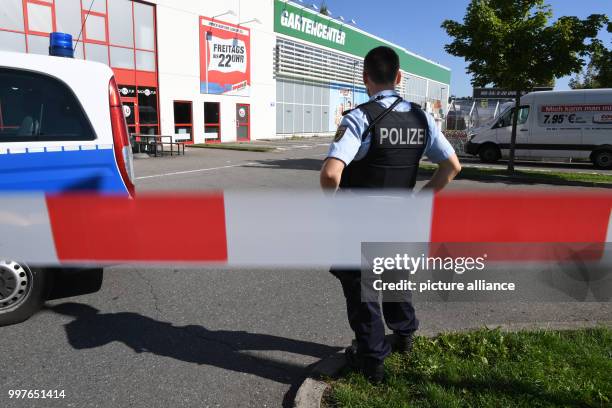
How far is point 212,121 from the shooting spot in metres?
25.9

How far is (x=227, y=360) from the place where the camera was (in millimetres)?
3004

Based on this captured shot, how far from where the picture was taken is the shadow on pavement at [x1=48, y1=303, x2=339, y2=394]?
116 inches

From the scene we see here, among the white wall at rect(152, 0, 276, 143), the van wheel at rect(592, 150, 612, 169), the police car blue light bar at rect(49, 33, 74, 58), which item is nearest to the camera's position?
the police car blue light bar at rect(49, 33, 74, 58)

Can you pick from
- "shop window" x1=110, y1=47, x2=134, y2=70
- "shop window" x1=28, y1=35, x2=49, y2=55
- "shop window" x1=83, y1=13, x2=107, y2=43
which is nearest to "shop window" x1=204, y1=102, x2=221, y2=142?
"shop window" x1=110, y1=47, x2=134, y2=70

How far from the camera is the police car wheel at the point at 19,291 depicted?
3.36 m

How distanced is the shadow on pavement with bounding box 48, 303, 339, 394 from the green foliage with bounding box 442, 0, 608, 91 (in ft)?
37.5

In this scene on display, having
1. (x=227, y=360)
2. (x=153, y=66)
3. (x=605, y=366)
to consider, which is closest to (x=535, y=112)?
(x=605, y=366)

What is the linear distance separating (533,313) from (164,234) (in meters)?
3.77

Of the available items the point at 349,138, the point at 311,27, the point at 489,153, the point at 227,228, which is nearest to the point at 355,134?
the point at 349,138

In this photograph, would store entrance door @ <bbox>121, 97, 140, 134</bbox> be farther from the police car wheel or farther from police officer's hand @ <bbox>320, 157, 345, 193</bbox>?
police officer's hand @ <bbox>320, 157, 345, 193</bbox>

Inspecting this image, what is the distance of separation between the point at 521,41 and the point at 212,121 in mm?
18199

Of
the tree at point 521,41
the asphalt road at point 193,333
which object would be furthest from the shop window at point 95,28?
the asphalt road at point 193,333

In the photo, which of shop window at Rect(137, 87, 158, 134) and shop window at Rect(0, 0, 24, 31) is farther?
shop window at Rect(137, 87, 158, 134)

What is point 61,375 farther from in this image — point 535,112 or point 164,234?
point 535,112
